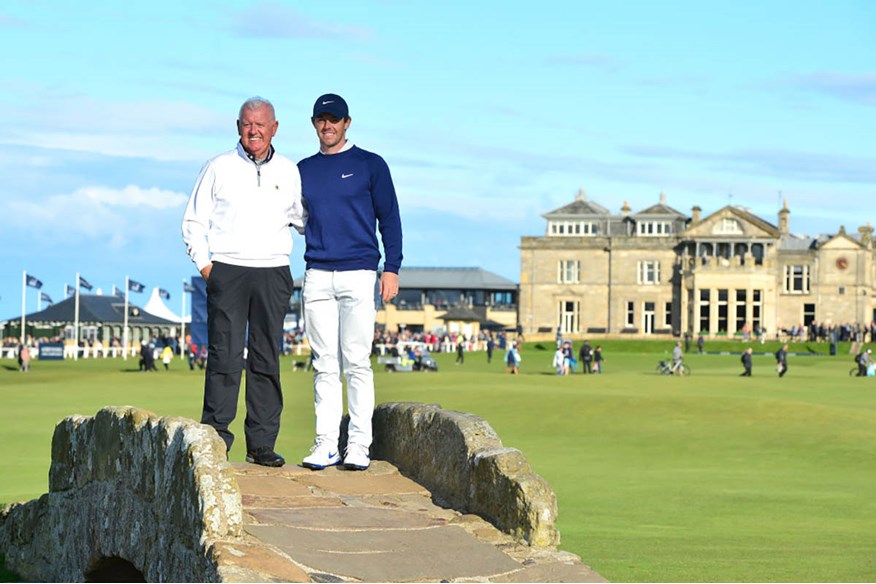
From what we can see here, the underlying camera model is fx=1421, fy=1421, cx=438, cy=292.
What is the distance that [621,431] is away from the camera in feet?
109

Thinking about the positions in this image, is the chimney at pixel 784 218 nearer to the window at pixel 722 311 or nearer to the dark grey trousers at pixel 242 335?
the window at pixel 722 311

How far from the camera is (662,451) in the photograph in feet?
95.8

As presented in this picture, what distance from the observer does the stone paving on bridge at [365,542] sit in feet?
25.3

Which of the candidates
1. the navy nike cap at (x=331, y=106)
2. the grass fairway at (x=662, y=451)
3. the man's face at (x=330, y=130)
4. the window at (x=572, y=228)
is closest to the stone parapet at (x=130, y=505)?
the man's face at (x=330, y=130)

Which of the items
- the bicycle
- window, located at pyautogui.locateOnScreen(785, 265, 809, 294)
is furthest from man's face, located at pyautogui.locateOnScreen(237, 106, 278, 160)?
window, located at pyautogui.locateOnScreen(785, 265, 809, 294)

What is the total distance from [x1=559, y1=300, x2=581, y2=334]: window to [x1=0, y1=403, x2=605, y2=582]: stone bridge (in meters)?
108

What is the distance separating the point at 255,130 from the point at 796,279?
371 feet

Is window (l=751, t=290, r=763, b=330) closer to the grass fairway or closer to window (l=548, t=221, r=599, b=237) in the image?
window (l=548, t=221, r=599, b=237)

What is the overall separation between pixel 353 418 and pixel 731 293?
10666 centimetres

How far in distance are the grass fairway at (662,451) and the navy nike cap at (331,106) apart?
16.8 feet

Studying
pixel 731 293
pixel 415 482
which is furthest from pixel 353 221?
pixel 731 293

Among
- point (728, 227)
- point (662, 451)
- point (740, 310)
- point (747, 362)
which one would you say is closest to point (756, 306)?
point (740, 310)

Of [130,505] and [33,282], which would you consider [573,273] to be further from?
[130,505]

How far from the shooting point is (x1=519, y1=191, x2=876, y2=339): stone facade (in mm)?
114875
